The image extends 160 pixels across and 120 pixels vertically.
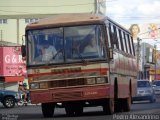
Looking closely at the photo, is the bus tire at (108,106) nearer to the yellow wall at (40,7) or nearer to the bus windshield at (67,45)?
the bus windshield at (67,45)

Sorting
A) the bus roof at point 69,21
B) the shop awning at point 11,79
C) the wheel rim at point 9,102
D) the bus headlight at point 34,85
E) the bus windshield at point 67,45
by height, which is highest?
the bus roof at point 69,21

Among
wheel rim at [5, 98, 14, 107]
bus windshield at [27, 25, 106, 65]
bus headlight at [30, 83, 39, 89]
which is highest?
bus windshield at [27, 25, 106, 65]

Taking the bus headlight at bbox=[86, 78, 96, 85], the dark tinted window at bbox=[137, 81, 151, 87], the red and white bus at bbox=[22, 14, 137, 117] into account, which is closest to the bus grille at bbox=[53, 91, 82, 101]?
the red and white bus at bbox=[22, 14, 137, 117]

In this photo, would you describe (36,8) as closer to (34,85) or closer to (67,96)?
(34,85)

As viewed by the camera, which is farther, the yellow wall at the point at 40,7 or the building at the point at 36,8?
the yellow wall at the point at 40,7

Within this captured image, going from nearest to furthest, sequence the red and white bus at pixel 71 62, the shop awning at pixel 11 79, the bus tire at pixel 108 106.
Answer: the red and white bus at pixel 71 62, the bus tire at pixel 108 106, the shop awning at pixel 11 79

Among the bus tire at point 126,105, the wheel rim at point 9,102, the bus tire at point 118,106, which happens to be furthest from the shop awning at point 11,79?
the bus tire at point 118,106

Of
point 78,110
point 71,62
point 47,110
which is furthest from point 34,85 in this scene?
point 78,110

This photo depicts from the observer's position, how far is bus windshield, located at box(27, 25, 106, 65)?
21.2 m

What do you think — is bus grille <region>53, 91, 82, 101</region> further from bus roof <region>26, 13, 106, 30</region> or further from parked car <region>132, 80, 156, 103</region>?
parked car <region>132, 80, 156, 103</region>

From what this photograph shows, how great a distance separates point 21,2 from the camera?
3807 inches

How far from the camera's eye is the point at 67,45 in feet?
70.0

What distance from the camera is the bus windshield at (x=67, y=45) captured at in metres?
21.2

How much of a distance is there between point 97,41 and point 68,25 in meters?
1.17
